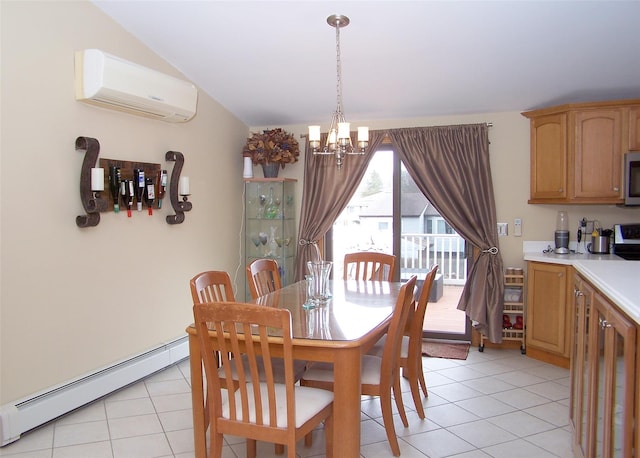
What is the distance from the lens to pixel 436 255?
484cm

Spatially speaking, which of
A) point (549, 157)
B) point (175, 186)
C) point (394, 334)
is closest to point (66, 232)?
point (175, 186)

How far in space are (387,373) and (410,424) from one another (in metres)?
0.68

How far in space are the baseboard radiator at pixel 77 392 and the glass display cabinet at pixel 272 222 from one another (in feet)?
4.35

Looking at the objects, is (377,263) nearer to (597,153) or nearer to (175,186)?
(175,186)

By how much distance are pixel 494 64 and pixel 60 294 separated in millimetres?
3382

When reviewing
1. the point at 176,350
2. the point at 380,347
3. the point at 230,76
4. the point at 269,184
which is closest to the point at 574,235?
the point at 380,347

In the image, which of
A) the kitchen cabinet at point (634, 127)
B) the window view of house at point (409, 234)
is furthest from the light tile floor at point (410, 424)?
the kitchen cabinet at point (634, 127)

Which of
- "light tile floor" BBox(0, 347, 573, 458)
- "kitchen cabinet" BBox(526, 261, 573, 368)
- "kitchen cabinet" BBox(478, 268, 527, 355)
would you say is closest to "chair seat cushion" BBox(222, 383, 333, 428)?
"light tile floor" BBox(0, 347, 573, 458)

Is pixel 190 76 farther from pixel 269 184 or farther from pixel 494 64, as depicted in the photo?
pixel 494 64

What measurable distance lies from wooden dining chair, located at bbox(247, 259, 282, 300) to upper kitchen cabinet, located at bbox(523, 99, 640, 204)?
8.11ft

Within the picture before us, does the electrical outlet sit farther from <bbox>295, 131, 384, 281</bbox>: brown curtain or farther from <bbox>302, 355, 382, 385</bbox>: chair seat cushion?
<bbox>302, 355, 382, 385</bbox>: chair seat cushion

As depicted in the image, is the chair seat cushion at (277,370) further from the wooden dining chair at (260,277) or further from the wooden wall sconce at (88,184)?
the wooden wall sconce at (88,184)

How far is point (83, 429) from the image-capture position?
9.51 feet

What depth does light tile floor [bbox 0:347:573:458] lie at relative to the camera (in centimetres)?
265
